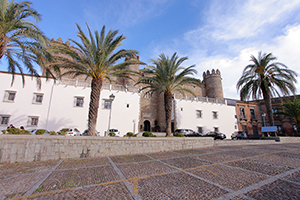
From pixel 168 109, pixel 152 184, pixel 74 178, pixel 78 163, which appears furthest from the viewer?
pixel 168 109

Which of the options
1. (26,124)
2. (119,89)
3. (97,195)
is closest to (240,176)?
(97,195)

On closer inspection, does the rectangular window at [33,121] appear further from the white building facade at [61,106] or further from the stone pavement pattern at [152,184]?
the stone pavement pattern at [152,184]

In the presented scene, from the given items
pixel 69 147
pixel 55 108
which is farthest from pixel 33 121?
pixel 69 147

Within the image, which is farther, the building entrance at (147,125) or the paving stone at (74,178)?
the building entrance at (147,125)

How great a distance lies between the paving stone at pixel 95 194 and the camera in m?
2.86

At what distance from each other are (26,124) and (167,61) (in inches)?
703

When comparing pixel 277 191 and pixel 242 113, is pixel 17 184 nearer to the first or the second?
pixel 277 191

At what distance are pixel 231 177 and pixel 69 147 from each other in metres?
7.12

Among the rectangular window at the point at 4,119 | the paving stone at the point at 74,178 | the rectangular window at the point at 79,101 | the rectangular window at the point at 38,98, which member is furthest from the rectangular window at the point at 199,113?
the rectangular window at the point at 4,119

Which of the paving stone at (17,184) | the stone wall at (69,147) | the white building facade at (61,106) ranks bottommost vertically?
the paving stone at (17,184)

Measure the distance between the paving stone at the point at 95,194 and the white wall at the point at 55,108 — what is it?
50.9ft

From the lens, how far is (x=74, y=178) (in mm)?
3926

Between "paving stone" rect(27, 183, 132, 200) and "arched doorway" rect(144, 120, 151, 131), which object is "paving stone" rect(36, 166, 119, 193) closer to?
"paving stone" rect(27, 183, 132, 200)

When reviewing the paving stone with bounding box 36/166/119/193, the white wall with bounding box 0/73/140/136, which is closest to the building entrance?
the white wall with bounding box 0/73/140/136
